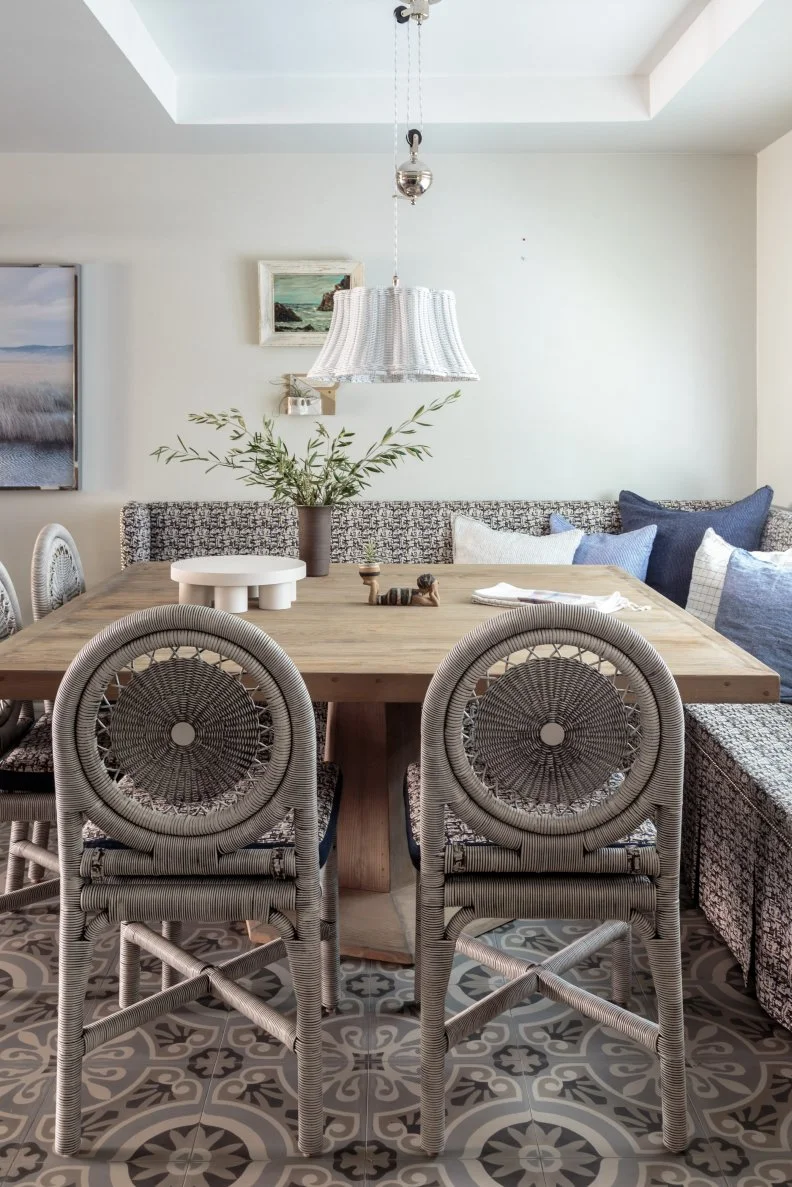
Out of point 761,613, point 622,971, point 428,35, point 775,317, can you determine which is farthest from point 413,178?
point 622,971

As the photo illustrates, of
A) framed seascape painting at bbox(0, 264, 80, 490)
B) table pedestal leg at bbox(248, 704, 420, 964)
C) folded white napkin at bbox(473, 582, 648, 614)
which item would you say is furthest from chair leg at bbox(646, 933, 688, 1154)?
framed seascape painting at bbox(0, 264, 80, 490)

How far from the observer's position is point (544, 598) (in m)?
2.34

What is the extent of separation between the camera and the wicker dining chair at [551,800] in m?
1.54

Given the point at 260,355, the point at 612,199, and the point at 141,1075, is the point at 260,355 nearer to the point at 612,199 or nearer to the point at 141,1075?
the point at 612,199

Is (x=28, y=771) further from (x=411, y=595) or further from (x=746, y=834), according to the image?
(x=746, y=834)

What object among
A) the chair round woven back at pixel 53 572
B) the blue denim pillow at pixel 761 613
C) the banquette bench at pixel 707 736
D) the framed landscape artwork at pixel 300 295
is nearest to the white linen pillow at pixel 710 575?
the blue denim pillow at pixel 761 613

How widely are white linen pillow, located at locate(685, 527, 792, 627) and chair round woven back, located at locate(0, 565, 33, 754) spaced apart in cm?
198

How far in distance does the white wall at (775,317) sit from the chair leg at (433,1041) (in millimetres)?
2729

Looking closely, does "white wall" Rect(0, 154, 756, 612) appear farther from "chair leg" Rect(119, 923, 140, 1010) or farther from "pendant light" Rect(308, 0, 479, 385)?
"chair leg" Rect(119, 923, 140, 1010)

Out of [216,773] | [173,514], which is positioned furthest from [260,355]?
[216,773]

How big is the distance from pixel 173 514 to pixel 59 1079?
2642 millimetres

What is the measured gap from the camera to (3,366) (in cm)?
405

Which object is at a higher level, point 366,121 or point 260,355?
point 366,121

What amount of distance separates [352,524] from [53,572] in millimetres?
1587
